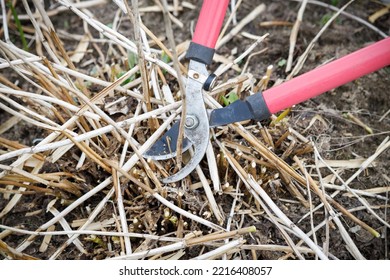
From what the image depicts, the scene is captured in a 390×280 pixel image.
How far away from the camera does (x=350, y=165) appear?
1601 mm

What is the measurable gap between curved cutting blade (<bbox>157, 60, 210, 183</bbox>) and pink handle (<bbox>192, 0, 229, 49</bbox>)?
7cm

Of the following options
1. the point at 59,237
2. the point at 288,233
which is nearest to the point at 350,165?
the point at 288,233

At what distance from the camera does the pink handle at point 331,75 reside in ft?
4.52

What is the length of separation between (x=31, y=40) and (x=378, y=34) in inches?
54.0

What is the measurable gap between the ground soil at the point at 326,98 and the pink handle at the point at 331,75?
275 millimetres

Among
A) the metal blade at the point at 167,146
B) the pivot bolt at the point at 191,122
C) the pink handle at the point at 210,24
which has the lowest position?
the metal blade at the point at 167,146

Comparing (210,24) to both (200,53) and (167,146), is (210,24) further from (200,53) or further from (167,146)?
(167,146)

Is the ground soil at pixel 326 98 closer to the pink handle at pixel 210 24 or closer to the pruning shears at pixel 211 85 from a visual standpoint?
the pruning shears at pixel 211 85

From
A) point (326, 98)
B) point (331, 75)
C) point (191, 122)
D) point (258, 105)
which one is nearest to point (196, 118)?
point (191, 122)

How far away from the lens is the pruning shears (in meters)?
1.38

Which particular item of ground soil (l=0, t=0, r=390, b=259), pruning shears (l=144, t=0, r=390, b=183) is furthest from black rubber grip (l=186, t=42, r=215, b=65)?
ground soil (l=0, t=0, r=390, b=259)

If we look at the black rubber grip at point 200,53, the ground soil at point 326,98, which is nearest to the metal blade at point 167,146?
the black rubber grip at point 200,53

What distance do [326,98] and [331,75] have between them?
1.22ft

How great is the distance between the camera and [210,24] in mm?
1404
